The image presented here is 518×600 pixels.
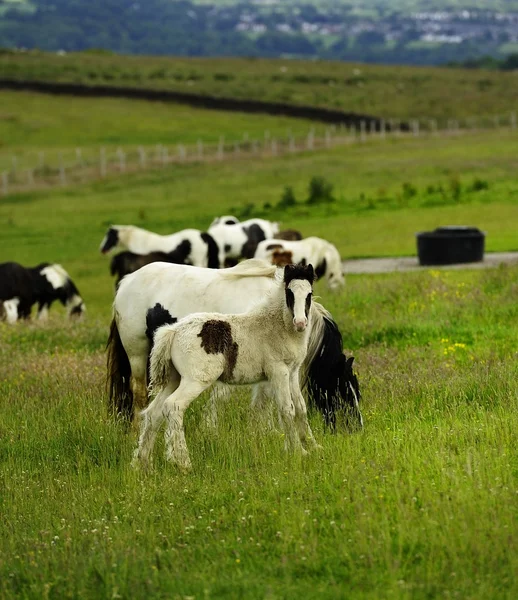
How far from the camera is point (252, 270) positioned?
11.2 m

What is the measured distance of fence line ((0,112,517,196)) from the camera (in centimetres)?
5781

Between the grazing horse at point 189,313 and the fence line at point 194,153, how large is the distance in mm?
43984

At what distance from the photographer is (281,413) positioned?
9656 millimetres

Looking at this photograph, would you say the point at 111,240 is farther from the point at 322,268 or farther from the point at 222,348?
the point at 222,348

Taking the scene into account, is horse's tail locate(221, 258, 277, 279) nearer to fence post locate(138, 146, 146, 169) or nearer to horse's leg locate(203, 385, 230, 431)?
horse's leg locate(203, 385, 230, 431)

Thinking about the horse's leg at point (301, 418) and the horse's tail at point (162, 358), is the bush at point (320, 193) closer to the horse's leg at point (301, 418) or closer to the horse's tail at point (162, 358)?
the horse's leg at point (301, 418)

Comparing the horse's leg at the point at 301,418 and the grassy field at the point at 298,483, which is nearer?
the grassy field at the point at 298,483

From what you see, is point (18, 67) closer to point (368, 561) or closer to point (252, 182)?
point (252, 182)

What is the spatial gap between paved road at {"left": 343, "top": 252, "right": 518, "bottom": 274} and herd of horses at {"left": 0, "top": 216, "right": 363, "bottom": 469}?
1374cm

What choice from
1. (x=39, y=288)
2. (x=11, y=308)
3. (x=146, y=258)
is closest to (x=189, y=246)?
(x=146, y=258)

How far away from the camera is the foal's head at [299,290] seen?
→ 9.35 m

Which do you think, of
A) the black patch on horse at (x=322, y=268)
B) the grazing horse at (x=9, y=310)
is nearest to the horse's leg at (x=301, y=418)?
the black patch on horse at (x=322, y=268)

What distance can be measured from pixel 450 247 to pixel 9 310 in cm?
973

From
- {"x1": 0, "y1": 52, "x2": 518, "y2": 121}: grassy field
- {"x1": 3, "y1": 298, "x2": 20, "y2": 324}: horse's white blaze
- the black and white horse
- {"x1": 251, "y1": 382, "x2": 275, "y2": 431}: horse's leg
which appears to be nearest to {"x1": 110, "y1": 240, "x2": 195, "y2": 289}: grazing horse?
the black and white horse
